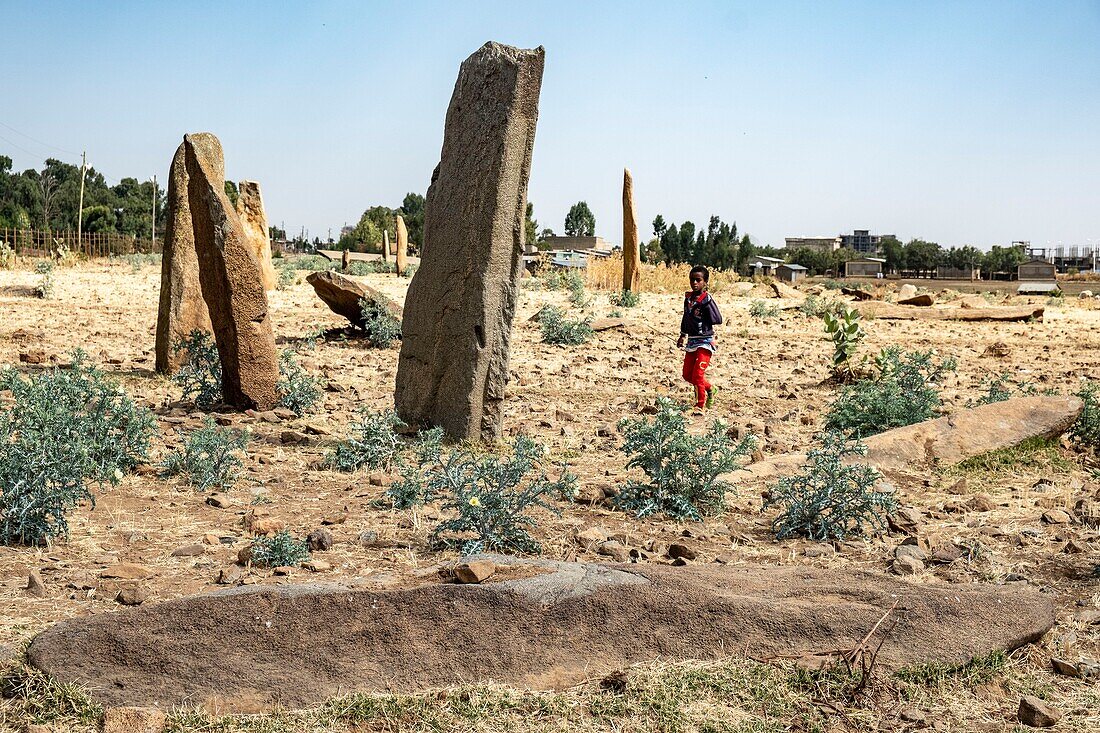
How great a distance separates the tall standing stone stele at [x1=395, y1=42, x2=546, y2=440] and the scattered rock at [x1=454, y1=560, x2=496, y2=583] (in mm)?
3279

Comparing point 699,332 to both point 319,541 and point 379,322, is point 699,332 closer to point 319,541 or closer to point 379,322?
point 379,322

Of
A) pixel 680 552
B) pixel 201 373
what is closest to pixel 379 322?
pixel 201 373

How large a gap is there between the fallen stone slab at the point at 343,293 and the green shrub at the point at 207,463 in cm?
627

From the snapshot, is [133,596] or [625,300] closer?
[133,596]

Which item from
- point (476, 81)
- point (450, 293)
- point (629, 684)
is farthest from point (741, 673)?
point (476, 81)

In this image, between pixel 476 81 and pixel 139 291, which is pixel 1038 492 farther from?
pixel 139 291

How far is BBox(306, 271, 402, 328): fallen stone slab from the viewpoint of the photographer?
1187 centimetres

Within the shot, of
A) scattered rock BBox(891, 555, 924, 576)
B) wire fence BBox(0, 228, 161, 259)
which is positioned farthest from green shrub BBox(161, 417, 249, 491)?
wire fence BBox(0, 228, 161, 259)

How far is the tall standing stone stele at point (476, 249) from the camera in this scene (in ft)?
21.6

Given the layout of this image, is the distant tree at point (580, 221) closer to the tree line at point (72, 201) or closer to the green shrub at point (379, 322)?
the tree line at point (72, 201)

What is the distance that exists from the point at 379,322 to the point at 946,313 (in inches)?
380

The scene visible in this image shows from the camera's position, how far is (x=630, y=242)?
1934 cm

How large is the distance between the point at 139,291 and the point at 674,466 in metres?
13.7

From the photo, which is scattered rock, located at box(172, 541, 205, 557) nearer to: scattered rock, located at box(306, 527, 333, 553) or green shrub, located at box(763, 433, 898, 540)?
scattered rock, located at box(306, 527, 333, 553)
